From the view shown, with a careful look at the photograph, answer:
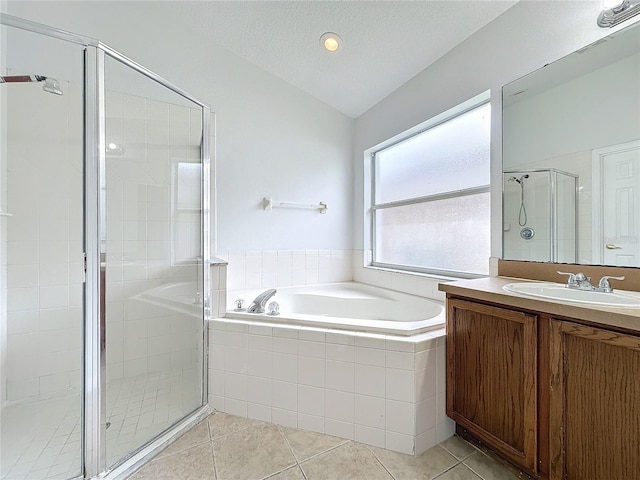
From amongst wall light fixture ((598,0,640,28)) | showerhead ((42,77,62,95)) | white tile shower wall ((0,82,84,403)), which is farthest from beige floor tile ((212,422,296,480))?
wall light fixture ((598,0,640,28))

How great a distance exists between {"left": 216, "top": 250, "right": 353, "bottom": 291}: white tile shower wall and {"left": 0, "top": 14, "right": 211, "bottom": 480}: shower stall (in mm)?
629

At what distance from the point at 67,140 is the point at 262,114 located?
4.92 ft

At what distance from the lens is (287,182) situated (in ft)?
9.16

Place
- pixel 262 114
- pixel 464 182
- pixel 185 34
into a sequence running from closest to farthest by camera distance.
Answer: pixel 464 182, pixel 185 34, pixel 262 114

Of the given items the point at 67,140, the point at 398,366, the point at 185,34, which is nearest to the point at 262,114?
the point at 185,34

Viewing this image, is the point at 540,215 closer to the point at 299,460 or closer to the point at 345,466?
the point at 345,466

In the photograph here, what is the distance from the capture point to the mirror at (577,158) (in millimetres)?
1227

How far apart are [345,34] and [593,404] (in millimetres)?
2468

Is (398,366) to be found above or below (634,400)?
below

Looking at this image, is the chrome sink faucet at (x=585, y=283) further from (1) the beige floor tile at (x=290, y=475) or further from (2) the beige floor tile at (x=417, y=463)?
(1) the beige floor tile at (x=290, y=475)

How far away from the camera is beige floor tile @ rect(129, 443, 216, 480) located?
125 centimetres

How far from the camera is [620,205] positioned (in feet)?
4.07

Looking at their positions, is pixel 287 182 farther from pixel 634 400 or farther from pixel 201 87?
pixel 634 400

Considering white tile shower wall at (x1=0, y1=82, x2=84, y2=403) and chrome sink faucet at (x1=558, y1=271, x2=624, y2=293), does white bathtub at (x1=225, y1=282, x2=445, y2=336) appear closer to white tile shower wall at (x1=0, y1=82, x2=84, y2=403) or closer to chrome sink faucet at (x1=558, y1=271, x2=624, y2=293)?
chrome sink faucet at (x1=558, y1=271, x2=624, y2=293)
